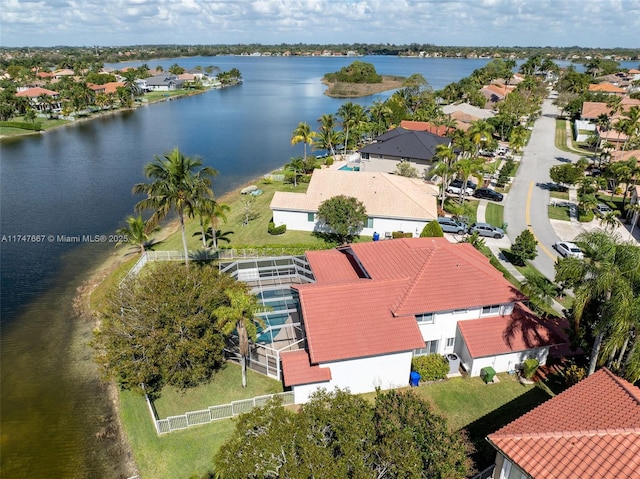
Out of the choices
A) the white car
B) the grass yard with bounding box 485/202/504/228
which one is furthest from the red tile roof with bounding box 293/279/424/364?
the white car

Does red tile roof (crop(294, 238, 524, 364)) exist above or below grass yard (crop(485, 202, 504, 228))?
above

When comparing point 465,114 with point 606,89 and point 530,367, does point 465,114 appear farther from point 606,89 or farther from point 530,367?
point 530,367

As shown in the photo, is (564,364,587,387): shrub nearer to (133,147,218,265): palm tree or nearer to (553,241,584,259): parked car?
(553,241,584,259): parked car

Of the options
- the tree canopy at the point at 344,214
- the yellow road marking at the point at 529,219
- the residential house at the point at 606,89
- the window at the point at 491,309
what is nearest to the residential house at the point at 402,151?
the yellow road marking at the point at 529,219

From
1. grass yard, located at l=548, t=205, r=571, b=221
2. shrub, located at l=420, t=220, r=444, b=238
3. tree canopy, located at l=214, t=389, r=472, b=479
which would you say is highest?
tree canopy, located at l=214, t=389, r=472, b=479

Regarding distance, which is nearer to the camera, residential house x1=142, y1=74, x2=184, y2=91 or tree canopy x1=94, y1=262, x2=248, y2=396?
tree canopy x1=94, y1=262, x2=248, y2=396

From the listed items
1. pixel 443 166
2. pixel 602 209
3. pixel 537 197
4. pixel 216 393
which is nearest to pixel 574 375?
pixel 216 393
